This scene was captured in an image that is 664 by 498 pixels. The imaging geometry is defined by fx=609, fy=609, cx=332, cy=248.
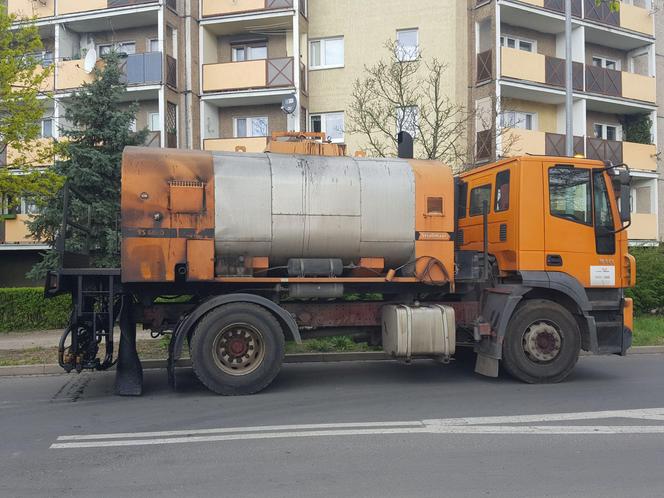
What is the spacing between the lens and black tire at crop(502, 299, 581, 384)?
8008mm

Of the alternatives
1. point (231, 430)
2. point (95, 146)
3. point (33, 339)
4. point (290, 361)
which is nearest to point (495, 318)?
point (290, 361)

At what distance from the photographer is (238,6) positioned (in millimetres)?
21766

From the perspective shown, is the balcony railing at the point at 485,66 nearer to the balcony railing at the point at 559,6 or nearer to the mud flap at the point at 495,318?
the balcony railing at the point at 559,6

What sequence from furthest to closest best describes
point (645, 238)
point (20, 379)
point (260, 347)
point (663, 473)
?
1. point (645, 238)
2. point (20, 379)
3. point (260, 347)
4. point (663, 473)

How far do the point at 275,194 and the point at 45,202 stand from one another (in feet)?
25.5

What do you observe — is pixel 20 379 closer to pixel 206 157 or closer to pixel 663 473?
pixel 206 157

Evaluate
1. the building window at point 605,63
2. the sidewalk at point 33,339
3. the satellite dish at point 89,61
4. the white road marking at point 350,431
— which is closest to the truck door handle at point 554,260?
the white road marking at point 350,431

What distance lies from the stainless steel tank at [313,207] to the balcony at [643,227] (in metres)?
18.4

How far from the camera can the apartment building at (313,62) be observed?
21.1m

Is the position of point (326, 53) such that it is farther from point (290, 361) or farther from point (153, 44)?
point (290, 361)

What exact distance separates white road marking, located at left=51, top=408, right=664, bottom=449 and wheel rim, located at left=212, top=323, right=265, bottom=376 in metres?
1.52

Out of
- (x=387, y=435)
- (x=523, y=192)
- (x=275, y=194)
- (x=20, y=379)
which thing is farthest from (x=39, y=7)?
(x=387, y=435)

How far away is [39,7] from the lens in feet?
72.7

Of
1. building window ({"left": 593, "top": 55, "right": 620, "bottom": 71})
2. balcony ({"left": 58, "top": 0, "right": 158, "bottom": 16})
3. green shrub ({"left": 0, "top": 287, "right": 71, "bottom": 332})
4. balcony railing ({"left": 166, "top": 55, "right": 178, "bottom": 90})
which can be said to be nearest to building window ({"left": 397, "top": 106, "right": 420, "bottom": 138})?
green shrub ({"left": 0, "top": 287, "right": 71, "bottom": 332})
